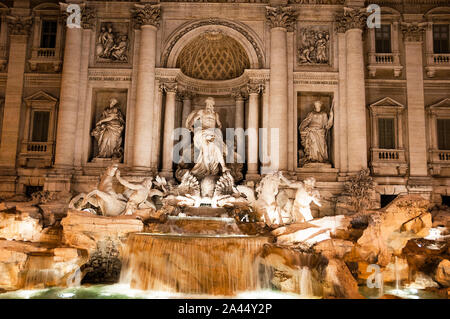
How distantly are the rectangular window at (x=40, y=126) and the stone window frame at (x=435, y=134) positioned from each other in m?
18.7

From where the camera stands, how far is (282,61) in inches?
658

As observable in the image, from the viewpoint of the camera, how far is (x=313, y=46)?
57.3 ft

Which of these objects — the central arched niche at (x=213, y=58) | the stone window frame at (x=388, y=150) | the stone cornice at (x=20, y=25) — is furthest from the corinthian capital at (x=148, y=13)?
the stone window frame at (x=388, y=150)

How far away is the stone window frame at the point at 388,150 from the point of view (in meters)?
16.9

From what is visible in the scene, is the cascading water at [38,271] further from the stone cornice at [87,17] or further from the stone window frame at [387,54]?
the stone window frame at [387,54]

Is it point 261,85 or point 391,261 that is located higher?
point 261,85

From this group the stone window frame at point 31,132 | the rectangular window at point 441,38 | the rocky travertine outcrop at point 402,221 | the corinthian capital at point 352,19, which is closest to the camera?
the rocky travertine outcrop at point 402,221

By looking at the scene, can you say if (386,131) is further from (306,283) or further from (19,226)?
(19,226)

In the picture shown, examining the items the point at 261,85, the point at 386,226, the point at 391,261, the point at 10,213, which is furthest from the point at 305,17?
the point at 10,213

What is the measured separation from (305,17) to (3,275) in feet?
52.8

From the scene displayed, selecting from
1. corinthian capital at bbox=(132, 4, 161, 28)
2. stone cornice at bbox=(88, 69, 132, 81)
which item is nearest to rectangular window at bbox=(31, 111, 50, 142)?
stone cornice at bbox=(88, 69, 132, 81)

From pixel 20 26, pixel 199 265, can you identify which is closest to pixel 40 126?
pixel 20 26
